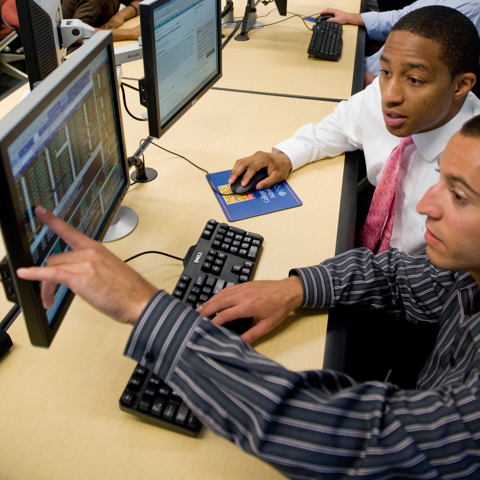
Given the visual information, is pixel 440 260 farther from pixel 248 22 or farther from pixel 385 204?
pixel 248 22

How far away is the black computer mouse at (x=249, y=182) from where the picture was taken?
114 centimetres

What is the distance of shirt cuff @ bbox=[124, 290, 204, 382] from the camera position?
1.95 feet

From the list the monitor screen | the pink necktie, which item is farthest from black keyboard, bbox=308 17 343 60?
the monitor screen

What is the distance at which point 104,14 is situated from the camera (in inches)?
86.5

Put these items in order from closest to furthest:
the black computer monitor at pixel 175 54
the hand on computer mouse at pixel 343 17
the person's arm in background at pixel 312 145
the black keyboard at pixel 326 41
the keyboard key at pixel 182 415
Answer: the keyboard key at pixel 182 415
the black computer monitor at pixel 175 54
the person's arm in background at pixel 312 145
the black keyboard at pixel 326 41
the hand on computer mouse at pixel 343 17

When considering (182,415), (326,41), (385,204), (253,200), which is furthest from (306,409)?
(326,41)

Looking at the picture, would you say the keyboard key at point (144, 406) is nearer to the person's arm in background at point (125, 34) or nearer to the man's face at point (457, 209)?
the man's face at point (457, 209)

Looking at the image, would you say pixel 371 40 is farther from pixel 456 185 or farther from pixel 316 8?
pixel 456 185

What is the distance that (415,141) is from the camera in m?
1.19

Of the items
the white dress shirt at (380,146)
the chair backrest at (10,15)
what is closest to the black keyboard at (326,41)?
the white dress shirt at (380,146)

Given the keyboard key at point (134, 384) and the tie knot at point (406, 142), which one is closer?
the keyboard key at point (134, 384)

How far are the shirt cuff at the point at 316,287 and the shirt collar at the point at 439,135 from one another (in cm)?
53

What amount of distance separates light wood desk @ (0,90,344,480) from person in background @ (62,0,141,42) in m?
0.98

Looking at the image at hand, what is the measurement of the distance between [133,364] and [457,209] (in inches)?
23.0
